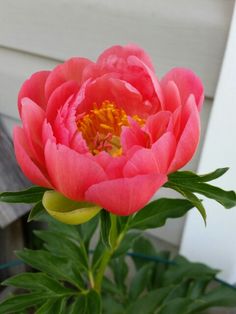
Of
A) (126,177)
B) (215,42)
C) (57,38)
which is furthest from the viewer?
(57,38)

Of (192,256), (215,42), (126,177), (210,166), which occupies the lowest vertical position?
(192,256)

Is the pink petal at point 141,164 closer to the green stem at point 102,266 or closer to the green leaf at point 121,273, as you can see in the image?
the green stem at point 102,266

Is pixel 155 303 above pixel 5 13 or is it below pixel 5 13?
below

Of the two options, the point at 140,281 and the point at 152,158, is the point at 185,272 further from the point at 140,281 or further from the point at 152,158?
the point at 152,158

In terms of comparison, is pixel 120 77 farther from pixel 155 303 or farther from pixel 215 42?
pixel 155 303

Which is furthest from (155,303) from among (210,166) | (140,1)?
(140,1)

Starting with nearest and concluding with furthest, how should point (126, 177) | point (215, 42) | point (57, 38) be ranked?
point (126, 177) → point (215, 42) → point (57, 38)

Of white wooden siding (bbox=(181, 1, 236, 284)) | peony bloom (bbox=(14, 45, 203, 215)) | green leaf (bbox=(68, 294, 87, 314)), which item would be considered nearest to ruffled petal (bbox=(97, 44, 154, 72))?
peony bloom (bbox=(14, 45, 203, 215))

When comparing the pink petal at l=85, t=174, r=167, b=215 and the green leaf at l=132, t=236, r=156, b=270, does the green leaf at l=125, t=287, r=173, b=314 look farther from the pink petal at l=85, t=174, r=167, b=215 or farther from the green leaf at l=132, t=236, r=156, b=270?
the pink petal at l=85, t=174, r=167, b=215
